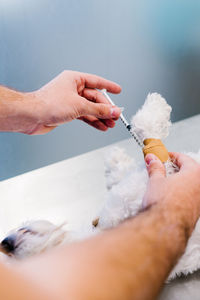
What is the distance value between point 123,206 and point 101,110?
257mm

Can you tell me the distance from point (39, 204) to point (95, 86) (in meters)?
0.43

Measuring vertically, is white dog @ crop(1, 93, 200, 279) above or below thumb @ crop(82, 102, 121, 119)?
below

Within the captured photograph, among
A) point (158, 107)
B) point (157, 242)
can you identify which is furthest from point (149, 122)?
point (157, 242)

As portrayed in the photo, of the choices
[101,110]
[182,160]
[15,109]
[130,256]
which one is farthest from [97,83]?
[130,256]

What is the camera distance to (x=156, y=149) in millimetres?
661

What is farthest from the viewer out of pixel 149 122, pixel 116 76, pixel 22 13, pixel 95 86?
pixel 116 76

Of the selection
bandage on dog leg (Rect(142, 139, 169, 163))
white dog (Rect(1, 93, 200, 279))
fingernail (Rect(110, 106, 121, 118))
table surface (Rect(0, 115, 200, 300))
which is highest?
fingernail (Rect(110, 106, 121, 118))

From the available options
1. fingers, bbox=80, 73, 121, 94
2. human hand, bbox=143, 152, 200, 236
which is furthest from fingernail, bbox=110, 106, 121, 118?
human hand, bbox=143, 152, 200, 236

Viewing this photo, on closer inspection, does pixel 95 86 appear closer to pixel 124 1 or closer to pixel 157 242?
pixel 124 1

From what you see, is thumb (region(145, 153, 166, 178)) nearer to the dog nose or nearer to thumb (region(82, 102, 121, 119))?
thumb (region(82, 102, 121, 119))

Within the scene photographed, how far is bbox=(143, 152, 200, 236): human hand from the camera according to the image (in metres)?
0.44

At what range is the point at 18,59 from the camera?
3.42 feet

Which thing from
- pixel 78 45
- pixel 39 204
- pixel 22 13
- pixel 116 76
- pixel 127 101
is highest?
pixel 22 13

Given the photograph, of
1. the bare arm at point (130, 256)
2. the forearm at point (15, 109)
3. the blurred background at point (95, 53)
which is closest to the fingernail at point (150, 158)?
the bare arm at point (130, 256)
